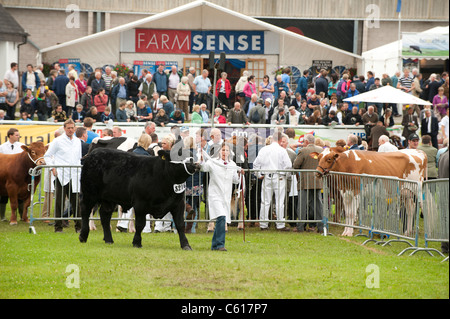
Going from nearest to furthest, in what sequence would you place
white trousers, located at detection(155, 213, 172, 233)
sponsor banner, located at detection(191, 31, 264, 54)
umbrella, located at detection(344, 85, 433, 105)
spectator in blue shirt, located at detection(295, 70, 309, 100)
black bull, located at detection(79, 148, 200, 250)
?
1. black bull, located at detection(79, 148, 200, 250)
2. white trousers, located at detection(155, 213, 172, 233)
3. umbrella, located at detection(344, 85, 433, 105)
4. spectator in blue shirt, located at detection(295, 70, 309, 100)
5. sponsor banner, located at detection(191, 31, 264, 54)

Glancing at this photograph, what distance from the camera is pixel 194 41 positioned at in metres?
36.3

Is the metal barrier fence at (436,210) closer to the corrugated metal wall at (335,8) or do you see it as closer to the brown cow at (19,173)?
the brown cow at (19,173)

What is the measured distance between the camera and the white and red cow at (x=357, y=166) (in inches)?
620

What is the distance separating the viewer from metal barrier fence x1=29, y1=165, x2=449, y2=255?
562 inches

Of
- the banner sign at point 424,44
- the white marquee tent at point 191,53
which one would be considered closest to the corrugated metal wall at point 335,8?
the white marquee tent at point 191,53

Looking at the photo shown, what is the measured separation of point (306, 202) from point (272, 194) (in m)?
0.76

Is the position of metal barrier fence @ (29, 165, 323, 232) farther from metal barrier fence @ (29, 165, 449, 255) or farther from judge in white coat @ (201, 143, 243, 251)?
judge in white coat @ (201, 143, 243, 251)

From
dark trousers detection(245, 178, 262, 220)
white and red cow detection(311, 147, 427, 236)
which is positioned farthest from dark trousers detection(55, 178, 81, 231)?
white and red cow detection(311, 147, 427, 236)

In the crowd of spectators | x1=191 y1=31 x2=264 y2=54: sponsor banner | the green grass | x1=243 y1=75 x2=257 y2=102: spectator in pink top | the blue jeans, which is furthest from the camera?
x1=191 y1=31 x2=264 y2=54: sponsor banner

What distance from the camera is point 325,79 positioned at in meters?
31.4

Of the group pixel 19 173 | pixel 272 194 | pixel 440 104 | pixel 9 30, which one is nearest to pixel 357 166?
pixel 272 194

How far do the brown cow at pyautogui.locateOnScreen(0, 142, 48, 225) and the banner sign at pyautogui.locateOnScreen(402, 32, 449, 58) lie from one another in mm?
20275
